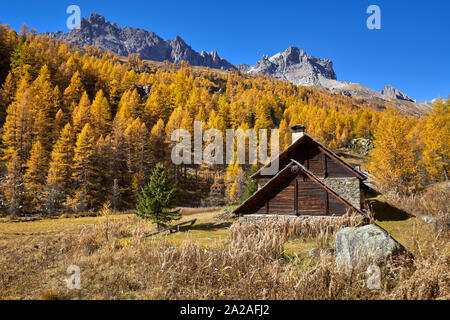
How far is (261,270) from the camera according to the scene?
5.27 m

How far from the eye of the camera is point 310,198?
15.2 meters

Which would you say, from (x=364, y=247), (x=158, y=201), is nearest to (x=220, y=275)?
(x=364, y=247)

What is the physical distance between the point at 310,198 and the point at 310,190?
56cm

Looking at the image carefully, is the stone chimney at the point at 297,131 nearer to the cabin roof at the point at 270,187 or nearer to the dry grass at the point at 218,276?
the cabin roof at the point at 270,187

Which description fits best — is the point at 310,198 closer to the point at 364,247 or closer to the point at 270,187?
the point at 270,187

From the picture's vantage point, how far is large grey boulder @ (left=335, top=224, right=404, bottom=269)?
4.97 meters

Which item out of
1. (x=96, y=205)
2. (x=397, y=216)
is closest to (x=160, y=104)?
(x=96, y=205)

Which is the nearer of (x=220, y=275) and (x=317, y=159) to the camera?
(x=220, y=275)

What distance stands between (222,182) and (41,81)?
5329 cm

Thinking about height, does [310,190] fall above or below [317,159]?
below

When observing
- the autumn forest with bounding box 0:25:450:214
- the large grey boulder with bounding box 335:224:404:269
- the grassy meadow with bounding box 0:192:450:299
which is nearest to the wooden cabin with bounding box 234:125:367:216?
the grassy meadow with bounding box 0:192:450:299

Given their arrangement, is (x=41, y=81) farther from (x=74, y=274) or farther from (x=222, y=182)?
(x=74, y=274)

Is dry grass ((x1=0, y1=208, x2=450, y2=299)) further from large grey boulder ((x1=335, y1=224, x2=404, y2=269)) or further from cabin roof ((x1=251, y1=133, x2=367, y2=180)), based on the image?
cabin roof ((x1=251, y1=133, x2=367, y2=180))
